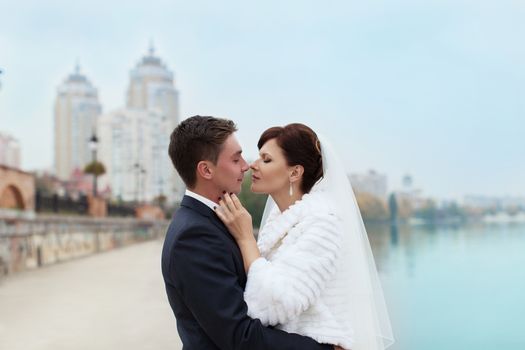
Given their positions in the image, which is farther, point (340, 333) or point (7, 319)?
point (7, 319)

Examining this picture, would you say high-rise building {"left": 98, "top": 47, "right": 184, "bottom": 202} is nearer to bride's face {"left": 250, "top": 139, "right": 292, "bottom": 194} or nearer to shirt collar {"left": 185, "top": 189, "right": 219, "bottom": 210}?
bride's face {"left": 250, "top": 139, "right": 292, "bottom": 194}

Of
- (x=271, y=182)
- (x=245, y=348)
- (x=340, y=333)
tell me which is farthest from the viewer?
(x=271, y=182)

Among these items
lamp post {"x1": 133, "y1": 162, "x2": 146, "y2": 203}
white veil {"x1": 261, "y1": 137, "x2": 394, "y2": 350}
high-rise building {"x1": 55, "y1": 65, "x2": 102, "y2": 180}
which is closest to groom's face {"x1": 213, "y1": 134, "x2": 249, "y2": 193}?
white veil {"x1": 261, "y1": 137, "x2": 394, "y2": 350}

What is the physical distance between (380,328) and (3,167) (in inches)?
588

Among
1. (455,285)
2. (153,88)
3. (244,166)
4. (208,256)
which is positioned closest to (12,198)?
(244,166)

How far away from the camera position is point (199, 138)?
1.56 meters

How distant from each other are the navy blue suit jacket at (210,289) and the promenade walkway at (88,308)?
7.22 m

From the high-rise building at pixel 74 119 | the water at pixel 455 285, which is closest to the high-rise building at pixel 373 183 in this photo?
the water at pixel 455 285

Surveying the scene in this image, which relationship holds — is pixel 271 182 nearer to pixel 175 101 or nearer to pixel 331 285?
pixel 331 285

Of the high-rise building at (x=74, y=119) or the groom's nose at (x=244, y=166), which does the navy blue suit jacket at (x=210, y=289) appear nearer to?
the groom's nose at (x=244, y=166)

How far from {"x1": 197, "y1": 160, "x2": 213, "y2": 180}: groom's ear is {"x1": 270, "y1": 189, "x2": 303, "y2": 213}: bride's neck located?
25cm

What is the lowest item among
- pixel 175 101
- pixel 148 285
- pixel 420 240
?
pixel 420 240

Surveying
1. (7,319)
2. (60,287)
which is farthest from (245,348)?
(60,287)

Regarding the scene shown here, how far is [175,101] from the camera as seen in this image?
44.5 meters
